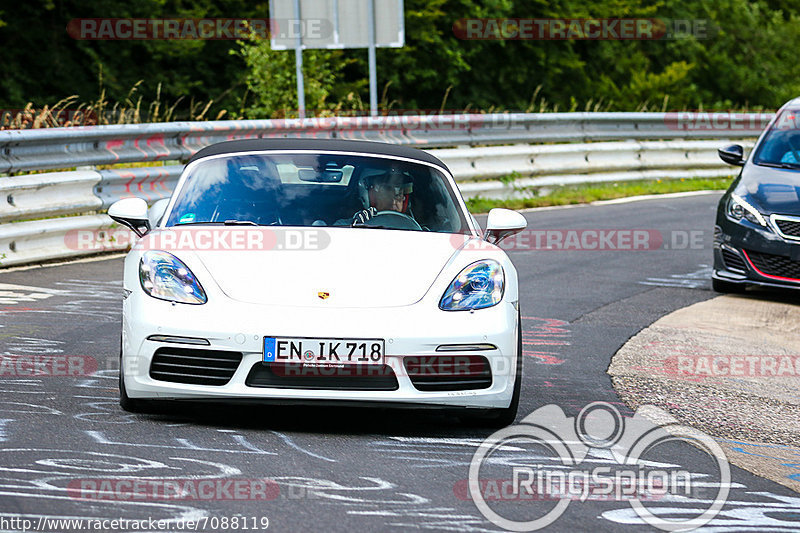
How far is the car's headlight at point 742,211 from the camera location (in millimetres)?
10672

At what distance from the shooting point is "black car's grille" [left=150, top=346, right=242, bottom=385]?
554 cm

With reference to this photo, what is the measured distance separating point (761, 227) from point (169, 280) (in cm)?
629

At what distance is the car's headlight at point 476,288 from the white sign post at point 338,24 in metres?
13.1

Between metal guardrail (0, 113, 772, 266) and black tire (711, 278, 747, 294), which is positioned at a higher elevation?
metal guardrail (0, 113, 772, 266)

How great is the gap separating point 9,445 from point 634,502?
2461mm

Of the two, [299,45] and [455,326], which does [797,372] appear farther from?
[299,45]

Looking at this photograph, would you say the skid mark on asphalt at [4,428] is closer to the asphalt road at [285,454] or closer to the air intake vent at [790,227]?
the asphalt road at [285,454]

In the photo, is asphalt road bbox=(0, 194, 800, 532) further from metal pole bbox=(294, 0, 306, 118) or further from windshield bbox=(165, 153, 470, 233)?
metal pole bbox=(294, 0, 306, 118)

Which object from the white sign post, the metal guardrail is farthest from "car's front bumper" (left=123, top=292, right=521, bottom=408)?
the white sign post

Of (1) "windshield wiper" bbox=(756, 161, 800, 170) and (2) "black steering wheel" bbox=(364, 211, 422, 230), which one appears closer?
(2) "black steering wheel" bbox=(364, 211, 422, 230)

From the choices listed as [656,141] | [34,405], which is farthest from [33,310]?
[656,141]

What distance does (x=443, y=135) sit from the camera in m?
16.5

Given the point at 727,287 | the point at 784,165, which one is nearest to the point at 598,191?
the point at 784,165

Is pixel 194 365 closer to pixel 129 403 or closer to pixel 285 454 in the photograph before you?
pixel 129 403
